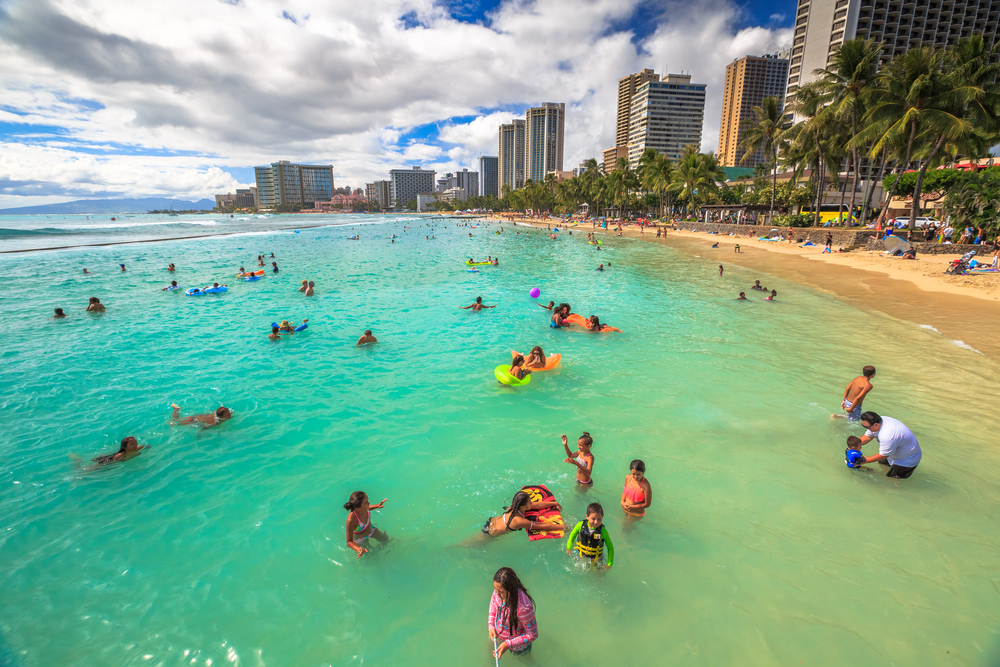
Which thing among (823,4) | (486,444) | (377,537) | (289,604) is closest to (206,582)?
(289,604)

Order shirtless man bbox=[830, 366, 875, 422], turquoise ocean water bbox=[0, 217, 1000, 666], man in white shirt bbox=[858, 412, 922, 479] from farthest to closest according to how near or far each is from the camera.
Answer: shirtless man bbox=[830, 366, 875, 422]
man in white shirt bbox=[858, 412, 922, 479]
turquoise ocean water bbox=[0, 217, 1000, 666]

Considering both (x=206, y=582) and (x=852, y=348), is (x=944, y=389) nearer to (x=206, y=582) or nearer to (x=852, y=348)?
(x=852, y=348)

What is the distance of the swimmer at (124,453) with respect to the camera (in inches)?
287

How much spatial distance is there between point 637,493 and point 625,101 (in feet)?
692

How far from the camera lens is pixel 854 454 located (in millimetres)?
6527

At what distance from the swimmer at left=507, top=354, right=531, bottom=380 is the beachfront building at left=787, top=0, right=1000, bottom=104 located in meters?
93.5

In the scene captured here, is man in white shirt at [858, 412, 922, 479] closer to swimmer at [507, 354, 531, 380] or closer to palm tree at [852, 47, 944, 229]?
swimmer at [507, 354, 531, 380]

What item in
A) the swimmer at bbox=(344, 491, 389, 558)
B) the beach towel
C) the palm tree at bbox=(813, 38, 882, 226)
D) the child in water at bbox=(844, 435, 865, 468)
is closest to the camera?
the swimmer at bbox=(344, 491, 389, 558)

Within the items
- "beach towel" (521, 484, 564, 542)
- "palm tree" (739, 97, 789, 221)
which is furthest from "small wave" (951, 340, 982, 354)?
"palm tree" (739, 97, 789, 221)

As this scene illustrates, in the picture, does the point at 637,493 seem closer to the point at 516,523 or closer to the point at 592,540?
the point at 592,540

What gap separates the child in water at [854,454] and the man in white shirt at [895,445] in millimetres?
181

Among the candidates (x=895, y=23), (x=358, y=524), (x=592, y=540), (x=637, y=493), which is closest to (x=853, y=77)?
(x=637, y=493)

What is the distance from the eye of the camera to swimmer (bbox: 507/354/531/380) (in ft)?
33.5

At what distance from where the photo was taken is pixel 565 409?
914 centimetres
